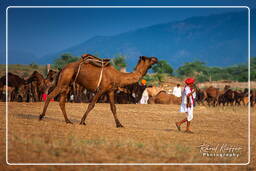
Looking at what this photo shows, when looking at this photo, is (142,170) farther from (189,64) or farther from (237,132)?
(189,64)

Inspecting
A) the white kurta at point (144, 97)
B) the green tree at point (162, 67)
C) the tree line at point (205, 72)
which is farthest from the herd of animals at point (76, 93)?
the tree line at point (205, 72)

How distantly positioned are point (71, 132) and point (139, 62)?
327 cm

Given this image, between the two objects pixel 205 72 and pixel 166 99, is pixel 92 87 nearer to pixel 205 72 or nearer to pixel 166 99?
pixel 166 99

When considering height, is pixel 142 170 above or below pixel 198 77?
below

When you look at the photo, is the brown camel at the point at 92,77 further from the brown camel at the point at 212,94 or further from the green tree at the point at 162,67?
the green tree at the point at 162,67

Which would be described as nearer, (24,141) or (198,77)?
(24,141)

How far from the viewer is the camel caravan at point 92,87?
10727mm

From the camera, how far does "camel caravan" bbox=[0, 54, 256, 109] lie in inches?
422

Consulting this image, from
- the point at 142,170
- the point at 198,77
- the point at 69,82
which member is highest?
the point at 198,77

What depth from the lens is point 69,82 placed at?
421 inches

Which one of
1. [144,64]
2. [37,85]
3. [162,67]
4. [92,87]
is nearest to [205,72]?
[162,67]

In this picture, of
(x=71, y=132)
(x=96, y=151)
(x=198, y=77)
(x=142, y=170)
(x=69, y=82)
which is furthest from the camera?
(x=198, y=77)

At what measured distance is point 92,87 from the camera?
10781mm

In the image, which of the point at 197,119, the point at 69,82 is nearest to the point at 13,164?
the point at 69,82
